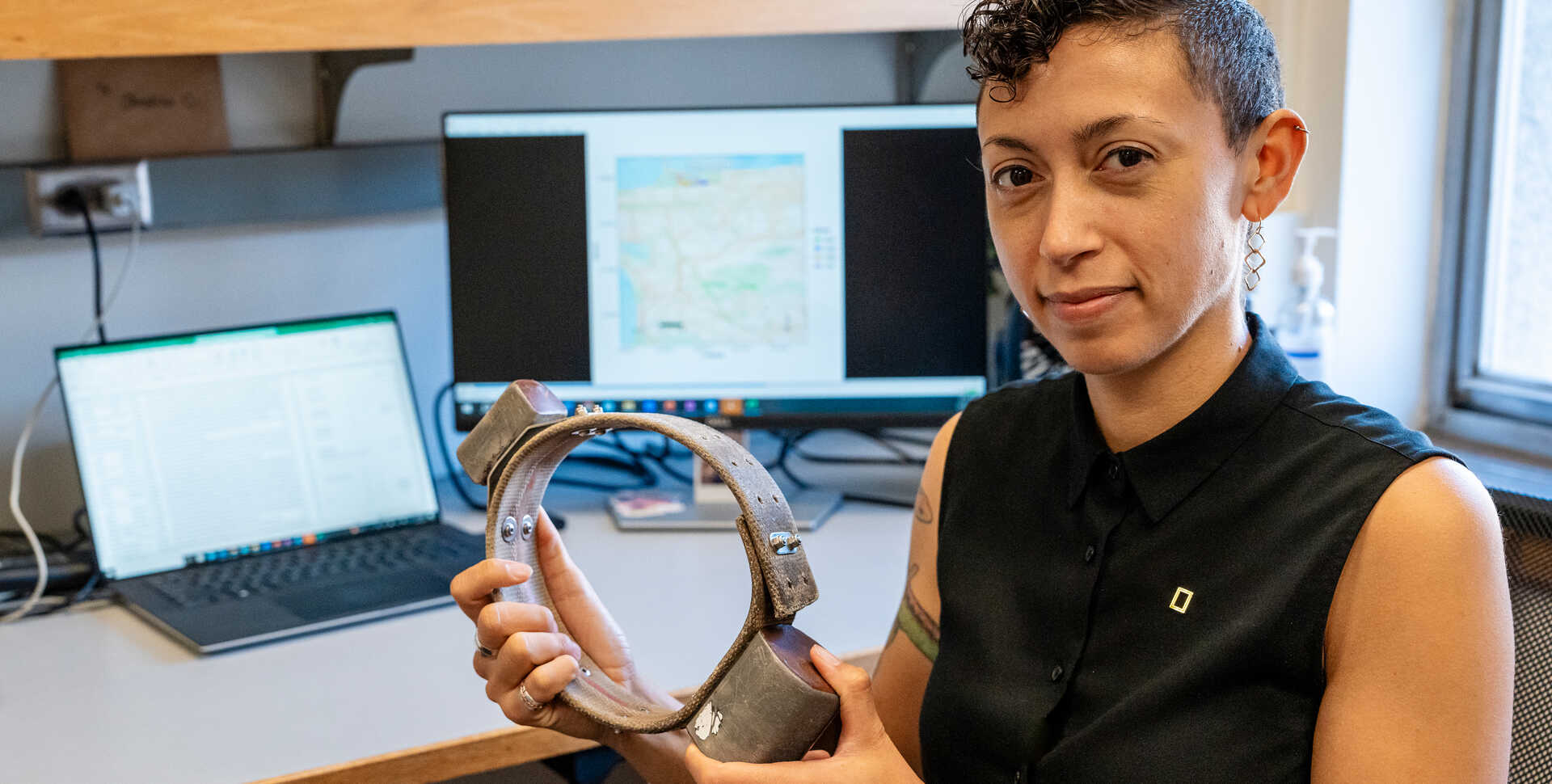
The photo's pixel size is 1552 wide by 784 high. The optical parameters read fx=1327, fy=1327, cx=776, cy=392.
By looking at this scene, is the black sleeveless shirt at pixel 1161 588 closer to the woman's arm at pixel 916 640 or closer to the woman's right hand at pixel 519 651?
the woman's arm at pixel 916 640

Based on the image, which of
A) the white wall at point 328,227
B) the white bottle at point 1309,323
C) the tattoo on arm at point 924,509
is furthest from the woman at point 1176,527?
the white wall at point 328,227

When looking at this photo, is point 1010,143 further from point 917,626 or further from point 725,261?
point 725,261

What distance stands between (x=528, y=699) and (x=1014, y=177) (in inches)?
18.8

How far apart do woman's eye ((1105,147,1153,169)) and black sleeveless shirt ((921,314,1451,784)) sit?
17cm

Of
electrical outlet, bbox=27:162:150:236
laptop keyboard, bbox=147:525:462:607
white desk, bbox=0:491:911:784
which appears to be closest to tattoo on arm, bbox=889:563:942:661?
white desk, bbox=0:491:911:784

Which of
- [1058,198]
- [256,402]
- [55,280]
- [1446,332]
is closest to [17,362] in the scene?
[55,280]

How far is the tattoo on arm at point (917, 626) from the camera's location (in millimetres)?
1032

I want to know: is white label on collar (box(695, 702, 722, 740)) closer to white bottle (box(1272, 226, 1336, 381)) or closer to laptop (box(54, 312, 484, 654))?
laptop (box(54, 312, 484, 654))

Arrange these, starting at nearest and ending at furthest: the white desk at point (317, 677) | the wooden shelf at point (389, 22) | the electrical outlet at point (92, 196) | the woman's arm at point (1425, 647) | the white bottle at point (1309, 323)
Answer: the woman's arm at point (1425, 647), the white desk at point (317, 677), the wooden shelf at point (389, 22), the electrical outlet at point (92, 196), the white bottle at point (1309, 323)

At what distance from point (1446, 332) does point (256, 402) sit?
1431 mm

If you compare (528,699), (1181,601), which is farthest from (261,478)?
(1181,601)

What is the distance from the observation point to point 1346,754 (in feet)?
2.48

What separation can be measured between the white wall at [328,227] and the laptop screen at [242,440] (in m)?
0.19

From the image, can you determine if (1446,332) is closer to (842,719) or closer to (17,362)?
(842,719)
